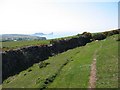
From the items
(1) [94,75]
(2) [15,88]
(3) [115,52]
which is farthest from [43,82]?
(3) [115,52]

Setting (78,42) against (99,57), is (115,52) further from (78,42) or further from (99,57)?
(78,42)

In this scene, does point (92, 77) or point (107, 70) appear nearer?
point (92, 77)

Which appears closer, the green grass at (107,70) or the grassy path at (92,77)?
the green grass at (107,70)

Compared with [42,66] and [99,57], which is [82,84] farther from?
[42,66]

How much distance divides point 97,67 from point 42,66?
16924mm

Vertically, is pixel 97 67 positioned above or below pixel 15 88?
above

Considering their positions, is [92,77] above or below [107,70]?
below

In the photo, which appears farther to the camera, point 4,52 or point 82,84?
point 4,52

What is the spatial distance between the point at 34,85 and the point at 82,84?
28.7ft

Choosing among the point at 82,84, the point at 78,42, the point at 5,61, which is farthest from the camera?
the point at 78,42

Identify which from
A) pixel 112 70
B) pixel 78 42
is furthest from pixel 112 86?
pixel 78 42

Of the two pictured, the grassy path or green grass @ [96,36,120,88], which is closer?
green grass @ [96,36,120,88]

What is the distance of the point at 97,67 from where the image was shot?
149 feet

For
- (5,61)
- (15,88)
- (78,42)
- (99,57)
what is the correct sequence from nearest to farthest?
(15,88), (99,57), (5,61), (78,42)
